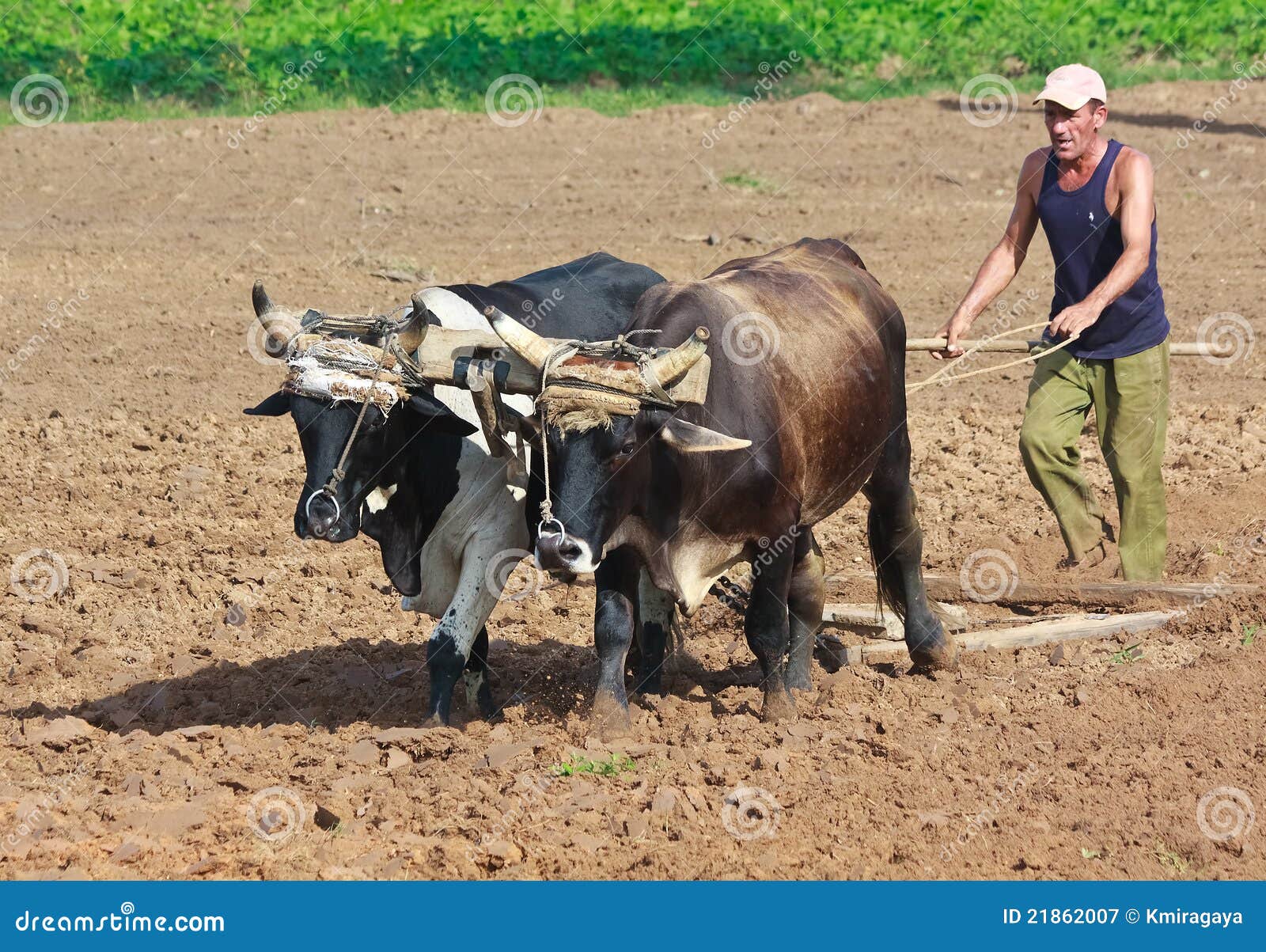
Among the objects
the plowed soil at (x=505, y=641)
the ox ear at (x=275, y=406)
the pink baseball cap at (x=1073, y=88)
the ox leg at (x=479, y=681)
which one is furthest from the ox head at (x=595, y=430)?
the pink baseball cap at (x=1073, y=88)

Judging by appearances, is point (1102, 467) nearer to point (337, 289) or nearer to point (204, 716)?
point (204, 716)

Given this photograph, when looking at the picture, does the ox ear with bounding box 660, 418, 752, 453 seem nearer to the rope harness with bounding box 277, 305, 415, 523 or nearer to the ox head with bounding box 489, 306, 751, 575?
the ox head with bounding box 489, 306, 751, 575

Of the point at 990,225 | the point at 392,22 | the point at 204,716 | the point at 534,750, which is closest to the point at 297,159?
the point at 392,22

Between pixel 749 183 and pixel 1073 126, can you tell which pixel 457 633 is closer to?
pixel 1073 126

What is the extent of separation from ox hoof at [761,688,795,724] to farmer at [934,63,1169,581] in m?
1.75

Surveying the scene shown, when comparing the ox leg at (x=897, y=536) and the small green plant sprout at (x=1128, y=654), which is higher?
the ox leg at (x=897, y=536)

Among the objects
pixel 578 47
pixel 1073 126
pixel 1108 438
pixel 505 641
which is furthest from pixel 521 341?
pixel 578 47

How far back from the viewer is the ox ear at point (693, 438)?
5.59m

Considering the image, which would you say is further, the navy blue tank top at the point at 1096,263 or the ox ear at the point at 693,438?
the navy blue tank top at the point at 1096,263

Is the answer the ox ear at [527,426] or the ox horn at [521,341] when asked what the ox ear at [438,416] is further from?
the ox horn at [521,341]

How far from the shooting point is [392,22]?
21328mm

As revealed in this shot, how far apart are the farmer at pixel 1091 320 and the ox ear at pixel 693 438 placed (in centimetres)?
179

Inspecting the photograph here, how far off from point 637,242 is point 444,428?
8.94 metres

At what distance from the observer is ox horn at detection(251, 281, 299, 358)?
6539mm
